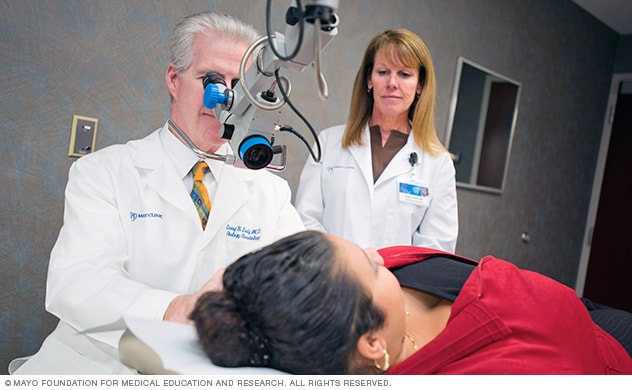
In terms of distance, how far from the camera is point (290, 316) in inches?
37.4

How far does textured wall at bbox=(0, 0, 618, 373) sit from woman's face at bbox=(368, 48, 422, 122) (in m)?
0.41

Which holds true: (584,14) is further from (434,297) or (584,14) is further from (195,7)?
(434,297)

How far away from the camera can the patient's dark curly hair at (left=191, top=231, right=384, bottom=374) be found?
3.13ft

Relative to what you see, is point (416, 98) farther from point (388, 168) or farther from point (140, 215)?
point (140, 215)

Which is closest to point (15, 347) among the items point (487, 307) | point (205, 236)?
point (205, 236)

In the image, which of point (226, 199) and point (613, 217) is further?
point (613, 217)

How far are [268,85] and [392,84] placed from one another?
4.27 ft

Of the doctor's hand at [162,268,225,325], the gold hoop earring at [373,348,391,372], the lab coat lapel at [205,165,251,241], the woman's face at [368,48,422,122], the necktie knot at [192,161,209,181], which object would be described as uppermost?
the woman's face at [368,48,422,122]

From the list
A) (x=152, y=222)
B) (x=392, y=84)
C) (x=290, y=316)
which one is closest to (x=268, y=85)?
(x=290, y=316)

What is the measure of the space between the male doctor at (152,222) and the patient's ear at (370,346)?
408 millimetres

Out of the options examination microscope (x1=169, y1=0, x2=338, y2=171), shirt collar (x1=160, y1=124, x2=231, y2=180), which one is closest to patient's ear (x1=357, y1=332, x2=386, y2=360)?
examination microscope (x1=169, y1=0, x2=338, y2=171)

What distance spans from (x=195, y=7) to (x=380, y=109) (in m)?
0.86

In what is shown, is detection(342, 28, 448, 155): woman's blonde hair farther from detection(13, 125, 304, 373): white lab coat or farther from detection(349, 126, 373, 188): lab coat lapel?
detection(13, 125, 304, 373): white lab coat

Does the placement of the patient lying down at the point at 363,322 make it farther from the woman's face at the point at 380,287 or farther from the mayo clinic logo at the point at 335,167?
the mayo clinic logo at the point at 335,167
